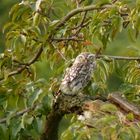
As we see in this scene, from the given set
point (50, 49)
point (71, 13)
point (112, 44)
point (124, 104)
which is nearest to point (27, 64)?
point (50, 49)

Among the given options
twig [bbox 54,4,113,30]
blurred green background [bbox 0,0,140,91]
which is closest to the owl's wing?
twig [bbox 54,4,113,30]

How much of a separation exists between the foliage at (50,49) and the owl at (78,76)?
7 cm

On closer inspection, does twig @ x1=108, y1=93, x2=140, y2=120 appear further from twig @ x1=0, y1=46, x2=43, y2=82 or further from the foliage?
twig @ x1=0, y1=46, x2=43, y2=82

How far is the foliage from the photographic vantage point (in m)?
1.84

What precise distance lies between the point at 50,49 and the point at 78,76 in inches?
→ 15.6

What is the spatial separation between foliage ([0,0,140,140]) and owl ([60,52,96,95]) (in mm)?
72

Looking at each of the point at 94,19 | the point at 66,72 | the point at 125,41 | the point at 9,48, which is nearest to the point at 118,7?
the point at 94,19

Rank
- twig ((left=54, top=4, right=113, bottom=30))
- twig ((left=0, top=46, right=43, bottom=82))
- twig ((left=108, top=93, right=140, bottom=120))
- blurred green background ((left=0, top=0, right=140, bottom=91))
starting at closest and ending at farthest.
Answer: twig ((left=108, top=93, right=140, bottom=120)) → twig ((left=54, top=4, right=113, bottom=30)) → twig ((left=0, top=46, right=43, bottom=82)) → blurred green background ((left=0, top=0, right=140, bottom=91))

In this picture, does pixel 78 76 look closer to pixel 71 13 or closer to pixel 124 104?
pixel 124 104

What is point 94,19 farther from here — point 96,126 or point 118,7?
point 96,126

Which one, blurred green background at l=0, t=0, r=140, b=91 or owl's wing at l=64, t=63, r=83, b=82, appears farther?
blurred green background at l=0, t=0, r=140, b=91

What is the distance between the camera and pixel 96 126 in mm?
1462

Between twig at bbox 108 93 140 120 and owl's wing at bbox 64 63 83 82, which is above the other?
owl's wing at bbox 64 63 83 82

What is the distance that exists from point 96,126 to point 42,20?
0.67 meters
